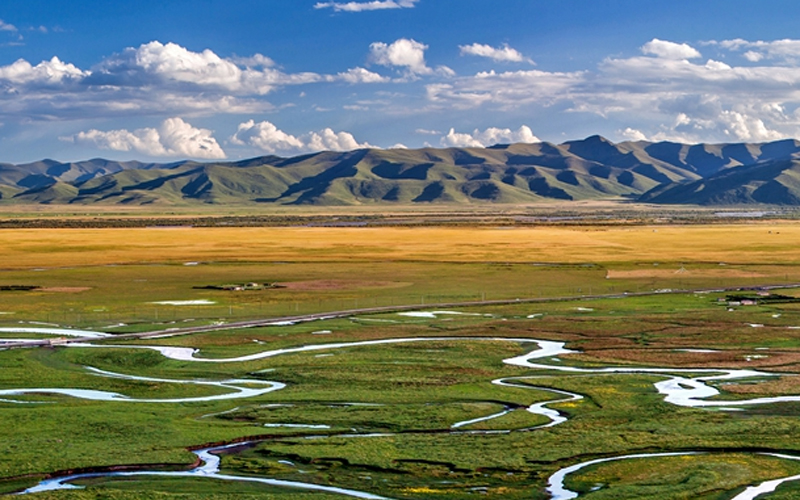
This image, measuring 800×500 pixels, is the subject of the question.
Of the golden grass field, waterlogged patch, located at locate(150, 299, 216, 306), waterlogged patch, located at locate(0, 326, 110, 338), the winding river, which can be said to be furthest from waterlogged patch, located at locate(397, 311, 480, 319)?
the golden grass field

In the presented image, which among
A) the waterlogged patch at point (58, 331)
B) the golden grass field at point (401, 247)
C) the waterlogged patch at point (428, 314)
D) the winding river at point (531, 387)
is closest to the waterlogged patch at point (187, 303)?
the waterlogged patch at point (58, 331)

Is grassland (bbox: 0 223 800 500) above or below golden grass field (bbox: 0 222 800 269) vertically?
below

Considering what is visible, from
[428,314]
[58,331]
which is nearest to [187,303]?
[58,331]

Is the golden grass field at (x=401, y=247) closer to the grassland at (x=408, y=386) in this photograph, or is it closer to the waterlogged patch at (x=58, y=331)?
the grassland at (x=408, y=386)

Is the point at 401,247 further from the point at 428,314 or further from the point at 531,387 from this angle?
the point at 531,387

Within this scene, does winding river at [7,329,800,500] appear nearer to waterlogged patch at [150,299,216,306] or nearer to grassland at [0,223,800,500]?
grassland at [0,223,800,500]
